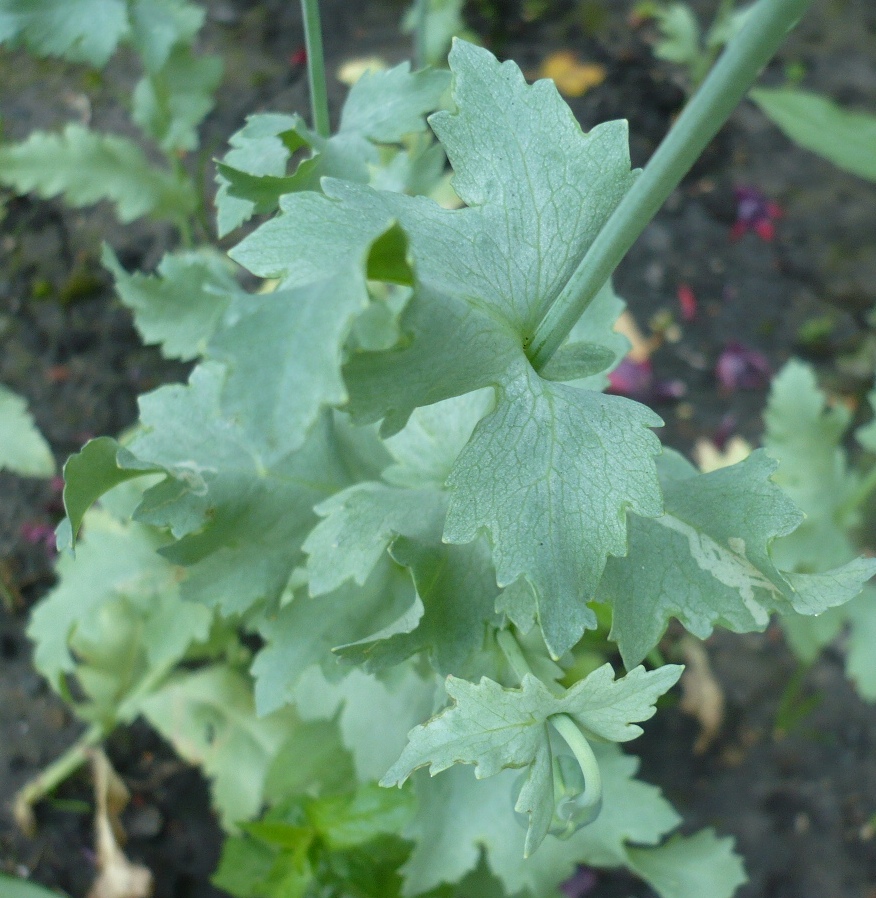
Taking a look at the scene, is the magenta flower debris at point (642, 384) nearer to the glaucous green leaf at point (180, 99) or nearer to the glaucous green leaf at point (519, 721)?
the glaucous green leaf at point (180, 99)

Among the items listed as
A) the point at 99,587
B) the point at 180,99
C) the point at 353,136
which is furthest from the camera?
the point at 180,99

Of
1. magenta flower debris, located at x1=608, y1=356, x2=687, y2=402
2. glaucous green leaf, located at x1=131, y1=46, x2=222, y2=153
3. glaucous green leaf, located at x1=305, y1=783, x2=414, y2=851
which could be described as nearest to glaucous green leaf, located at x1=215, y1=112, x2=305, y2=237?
glaucous green leaf, located at x1=305, y1=783, x2=414, y2=851

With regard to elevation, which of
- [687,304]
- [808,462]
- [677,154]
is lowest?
[687,304]

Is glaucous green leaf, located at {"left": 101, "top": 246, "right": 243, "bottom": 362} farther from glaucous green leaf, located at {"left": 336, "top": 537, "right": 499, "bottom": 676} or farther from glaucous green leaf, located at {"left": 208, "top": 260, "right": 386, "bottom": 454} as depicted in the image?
glaucous green leaf, located at {"left": 208, "top": 260, "right": 386, "bottom": 454}

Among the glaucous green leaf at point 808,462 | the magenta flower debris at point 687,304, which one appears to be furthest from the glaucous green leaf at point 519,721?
the magenta flower debris at point 687,304

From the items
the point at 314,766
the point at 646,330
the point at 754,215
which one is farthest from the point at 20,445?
the point at 754,215

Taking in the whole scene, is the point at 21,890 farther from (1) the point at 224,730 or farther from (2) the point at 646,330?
(2) the point at 646,330

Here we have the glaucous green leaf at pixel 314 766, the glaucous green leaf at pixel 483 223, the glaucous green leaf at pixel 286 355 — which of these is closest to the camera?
the glaucous green leaf at pixel 286 355
